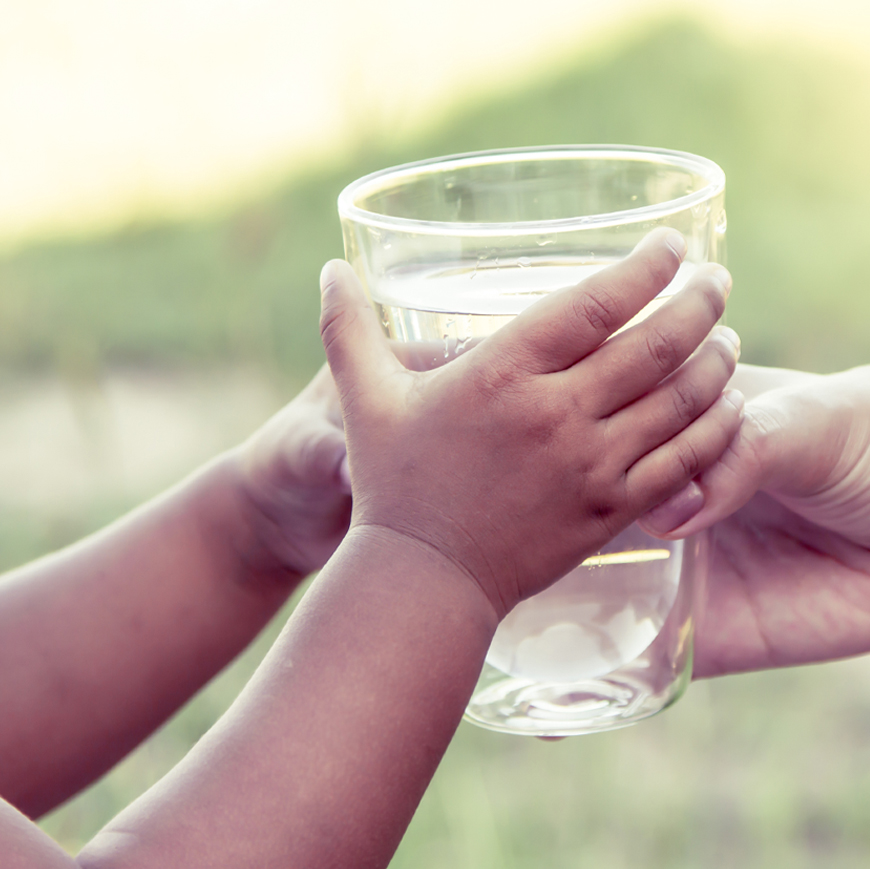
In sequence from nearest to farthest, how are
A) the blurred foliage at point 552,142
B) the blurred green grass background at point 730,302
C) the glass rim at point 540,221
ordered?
the glass rim at point 540,221 < the blurred green grass background at point 730,302 < the blurred foliage at point 552,142

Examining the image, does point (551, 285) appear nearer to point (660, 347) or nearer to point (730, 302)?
point (660, 347)

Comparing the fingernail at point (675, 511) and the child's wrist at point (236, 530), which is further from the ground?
the fingernail at point (675, 511)

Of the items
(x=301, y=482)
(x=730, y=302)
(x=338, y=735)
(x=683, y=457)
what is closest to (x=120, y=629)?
(x=301, y=482)

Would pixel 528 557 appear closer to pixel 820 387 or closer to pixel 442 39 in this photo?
pixel 820 387

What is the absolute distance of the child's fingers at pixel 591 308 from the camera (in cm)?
40

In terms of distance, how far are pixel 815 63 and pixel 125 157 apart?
3.62ft

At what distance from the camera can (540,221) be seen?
15.8 inches

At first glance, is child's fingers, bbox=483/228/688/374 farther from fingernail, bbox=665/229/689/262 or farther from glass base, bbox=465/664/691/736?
glass base, bbox=465/664/691/736

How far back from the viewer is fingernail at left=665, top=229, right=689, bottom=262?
40cm

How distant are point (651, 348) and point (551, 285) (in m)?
0.06

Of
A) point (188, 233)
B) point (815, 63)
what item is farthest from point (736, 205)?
point (188, 233)

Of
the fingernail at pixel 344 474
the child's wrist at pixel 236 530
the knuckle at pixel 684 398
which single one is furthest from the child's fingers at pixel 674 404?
the child's wrist at pixel 236 530

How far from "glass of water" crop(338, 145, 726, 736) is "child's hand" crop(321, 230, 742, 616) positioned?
3cm

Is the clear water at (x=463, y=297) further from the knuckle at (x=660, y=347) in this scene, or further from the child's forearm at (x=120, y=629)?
the child's forearm at (x=120, y=629)
